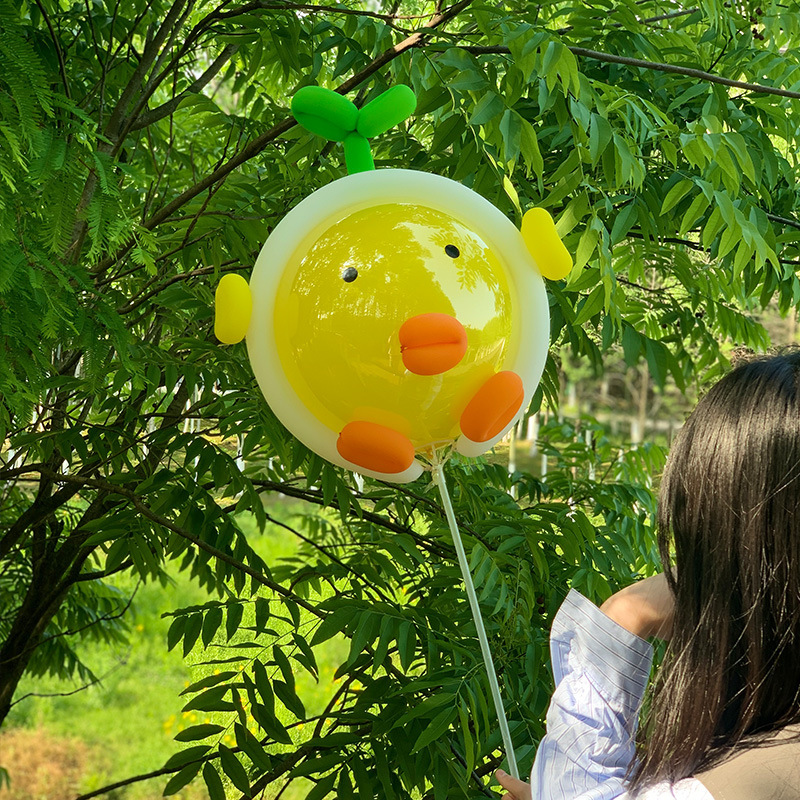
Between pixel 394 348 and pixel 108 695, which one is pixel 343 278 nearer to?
pixel 394 348

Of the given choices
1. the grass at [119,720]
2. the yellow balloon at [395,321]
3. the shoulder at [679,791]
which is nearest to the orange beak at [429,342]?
the yellow balloon at [395,321]

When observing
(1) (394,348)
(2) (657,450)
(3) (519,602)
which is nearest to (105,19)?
(1) (394,348)

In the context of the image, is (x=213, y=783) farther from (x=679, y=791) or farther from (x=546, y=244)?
(x=546, y=244)

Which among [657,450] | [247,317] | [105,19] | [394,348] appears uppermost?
[105,19]

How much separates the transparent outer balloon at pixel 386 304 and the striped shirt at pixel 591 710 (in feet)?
1.04

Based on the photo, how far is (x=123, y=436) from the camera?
2.01 m

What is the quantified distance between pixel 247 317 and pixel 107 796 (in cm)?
459

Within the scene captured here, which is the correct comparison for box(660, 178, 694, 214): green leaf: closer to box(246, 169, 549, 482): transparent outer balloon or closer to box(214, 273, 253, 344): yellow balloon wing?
box(246, 169, 549, 482): transparent outer balloon

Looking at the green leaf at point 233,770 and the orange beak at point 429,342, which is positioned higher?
the orange beak at point 429,342

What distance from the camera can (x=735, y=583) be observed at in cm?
109

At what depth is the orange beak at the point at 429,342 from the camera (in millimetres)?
1247

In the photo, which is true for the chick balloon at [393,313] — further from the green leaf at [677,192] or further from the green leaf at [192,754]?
the green leaf at [192,754]

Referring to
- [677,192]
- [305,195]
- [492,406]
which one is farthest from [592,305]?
[305,195]

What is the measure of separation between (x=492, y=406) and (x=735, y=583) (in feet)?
1.33
